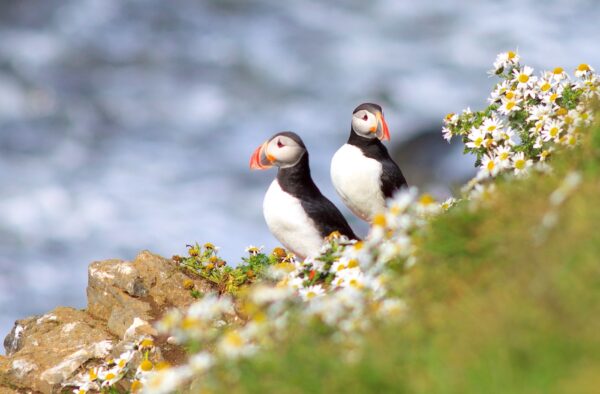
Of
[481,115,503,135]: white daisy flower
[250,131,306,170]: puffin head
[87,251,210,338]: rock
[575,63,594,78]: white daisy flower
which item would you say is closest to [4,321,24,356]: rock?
[87,251,210,338]: rock

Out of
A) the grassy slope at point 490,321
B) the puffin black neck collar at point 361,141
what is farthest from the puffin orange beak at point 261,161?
the grassy slope at point 490,321

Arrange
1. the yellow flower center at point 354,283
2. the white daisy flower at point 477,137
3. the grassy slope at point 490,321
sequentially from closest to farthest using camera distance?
the grassy slope at point 490,321 → the yellow flower center at point 354,283 → the white daisy flower at point 477,137

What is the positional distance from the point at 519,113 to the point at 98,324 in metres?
4.32

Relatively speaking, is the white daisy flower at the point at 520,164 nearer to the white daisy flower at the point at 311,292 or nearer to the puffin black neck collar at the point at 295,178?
the puffin black neck collar at the point at 295,178

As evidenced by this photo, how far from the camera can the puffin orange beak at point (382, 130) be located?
8586mm

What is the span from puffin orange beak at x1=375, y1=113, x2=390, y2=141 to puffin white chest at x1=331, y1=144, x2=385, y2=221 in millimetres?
241

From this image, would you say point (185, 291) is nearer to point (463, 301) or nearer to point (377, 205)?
point (377, 205)

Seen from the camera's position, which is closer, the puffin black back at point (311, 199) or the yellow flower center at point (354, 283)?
the yellow flower center at point (354, 283)

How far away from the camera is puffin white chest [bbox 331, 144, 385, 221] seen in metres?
8.65

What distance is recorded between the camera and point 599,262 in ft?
14.4

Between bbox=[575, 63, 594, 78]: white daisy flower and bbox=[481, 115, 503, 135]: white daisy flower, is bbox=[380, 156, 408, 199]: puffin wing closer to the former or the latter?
bbox=[481, 115, 503, 135]: white daisy flower

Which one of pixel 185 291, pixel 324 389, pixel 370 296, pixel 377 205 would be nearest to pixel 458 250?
pixel 370 296

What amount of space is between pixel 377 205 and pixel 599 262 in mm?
4422

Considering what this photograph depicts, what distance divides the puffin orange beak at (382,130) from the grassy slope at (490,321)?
3.20 meters
